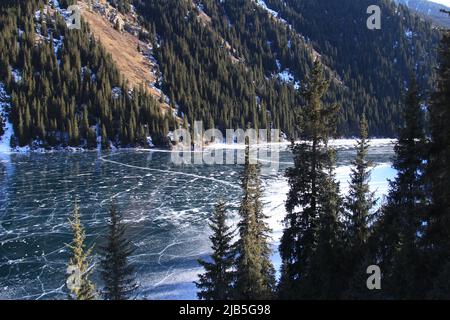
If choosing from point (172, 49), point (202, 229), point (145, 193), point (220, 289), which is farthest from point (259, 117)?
point (220, 289)

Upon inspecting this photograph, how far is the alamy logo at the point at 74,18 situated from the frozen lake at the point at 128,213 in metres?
85.1

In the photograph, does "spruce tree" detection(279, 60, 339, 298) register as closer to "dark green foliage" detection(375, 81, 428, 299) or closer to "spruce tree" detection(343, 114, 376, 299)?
"spruce tree" detection(343, 114, 376, 299)

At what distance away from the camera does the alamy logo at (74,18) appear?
144 meters

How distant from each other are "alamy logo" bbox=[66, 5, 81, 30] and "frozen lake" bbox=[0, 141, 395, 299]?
85.1m

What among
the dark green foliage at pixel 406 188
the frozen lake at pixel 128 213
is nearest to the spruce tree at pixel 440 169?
the dark green foliage at pixel 406 188

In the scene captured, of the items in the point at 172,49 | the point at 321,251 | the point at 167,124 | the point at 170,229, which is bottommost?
the point at 170,229

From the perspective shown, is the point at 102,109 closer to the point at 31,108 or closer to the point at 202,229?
the point at 31,108

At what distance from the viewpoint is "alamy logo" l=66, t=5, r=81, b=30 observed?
144 m

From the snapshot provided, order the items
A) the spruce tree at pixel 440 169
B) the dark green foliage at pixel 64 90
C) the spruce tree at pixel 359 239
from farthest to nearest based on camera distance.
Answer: the dark green foliage at pixel 64 90
the spruce tree at pixel 359 239
the spruce tree at pixel 440 169

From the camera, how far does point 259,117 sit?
170 meters

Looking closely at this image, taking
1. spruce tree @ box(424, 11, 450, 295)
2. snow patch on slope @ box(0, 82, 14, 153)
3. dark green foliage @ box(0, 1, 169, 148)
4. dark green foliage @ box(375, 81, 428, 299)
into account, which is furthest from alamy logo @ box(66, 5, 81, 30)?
spruce tree @ box(424, 11, 450, 295)

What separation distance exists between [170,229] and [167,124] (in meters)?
90.9

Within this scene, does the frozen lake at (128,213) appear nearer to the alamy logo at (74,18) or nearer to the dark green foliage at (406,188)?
the dark green foliage at (406,188)

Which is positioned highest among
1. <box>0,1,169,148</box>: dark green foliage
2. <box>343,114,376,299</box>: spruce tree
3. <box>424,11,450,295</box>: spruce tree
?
<box>0,1,169,148</box>: dark green foliage
